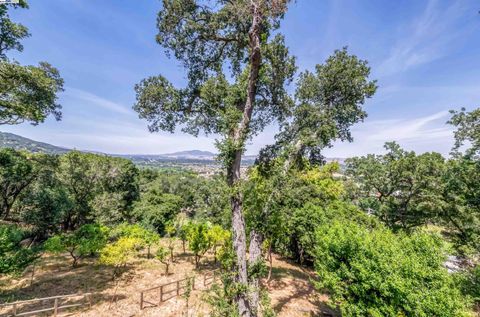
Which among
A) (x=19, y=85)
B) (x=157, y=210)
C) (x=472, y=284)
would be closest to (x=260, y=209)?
(x=472, y=284)

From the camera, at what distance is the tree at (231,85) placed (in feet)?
20.9

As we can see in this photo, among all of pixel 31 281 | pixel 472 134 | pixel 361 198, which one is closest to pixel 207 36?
pixel 472 134

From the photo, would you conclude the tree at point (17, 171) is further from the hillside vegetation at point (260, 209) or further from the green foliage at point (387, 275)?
the green foliage at point (387, 275)

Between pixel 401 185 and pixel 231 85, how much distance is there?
23.2m

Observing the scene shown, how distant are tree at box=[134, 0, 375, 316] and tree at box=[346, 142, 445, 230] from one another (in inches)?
686

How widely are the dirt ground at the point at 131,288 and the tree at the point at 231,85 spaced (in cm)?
646

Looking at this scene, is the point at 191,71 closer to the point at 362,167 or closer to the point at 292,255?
the point at 292,255

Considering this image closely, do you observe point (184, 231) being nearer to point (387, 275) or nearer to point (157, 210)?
point (157, 210)

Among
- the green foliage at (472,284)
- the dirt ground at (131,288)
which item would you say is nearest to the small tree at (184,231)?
the dirt ground at (131,288)

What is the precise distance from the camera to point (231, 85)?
6.95 metres

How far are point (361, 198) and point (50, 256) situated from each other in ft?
107

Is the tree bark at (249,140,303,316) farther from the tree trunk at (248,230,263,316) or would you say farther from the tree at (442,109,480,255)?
the tree at (442,109,480,255)

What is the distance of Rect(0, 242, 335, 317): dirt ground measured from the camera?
10.5 metres

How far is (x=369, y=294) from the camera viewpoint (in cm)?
823
